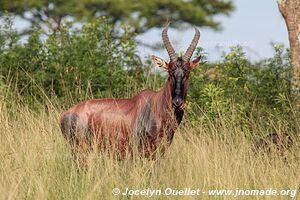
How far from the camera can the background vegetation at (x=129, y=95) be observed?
706 cm

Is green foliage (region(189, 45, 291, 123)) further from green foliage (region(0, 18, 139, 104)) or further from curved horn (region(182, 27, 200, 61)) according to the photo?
curved horn (region(182, 27, 200, 61))

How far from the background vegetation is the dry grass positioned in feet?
0.04

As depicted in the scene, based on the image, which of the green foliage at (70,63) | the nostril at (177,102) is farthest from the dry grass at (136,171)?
the green foliage at (70,63)

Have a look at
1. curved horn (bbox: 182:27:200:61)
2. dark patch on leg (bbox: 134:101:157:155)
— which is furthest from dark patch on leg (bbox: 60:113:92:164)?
curved horn (bbox: 182:27:200:61)

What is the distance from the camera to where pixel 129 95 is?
1198cm

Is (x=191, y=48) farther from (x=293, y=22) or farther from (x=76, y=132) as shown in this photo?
(x=293, y=22)

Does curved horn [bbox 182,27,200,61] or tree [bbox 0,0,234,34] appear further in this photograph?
tree [bbox 0,0,234,34]

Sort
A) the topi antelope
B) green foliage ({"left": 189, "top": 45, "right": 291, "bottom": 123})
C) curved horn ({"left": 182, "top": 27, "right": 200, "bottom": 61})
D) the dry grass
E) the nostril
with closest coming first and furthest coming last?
the dry grass, the nostril, the topi antelope, curved horn ({"left": 182, "top": 27, "right": 200, "bottom": 61}), green foliage ({"left": 189, "top": 45, "right": 291, "bottom": 123})

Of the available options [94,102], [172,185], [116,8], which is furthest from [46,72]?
[116,8]

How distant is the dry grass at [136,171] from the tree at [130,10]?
16.2m

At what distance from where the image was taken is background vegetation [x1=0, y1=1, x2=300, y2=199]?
7.06 m

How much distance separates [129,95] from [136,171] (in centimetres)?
498

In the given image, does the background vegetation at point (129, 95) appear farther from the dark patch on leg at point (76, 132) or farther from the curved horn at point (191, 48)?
the curved horn at point (191, 48)

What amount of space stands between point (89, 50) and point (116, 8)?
483 inches
